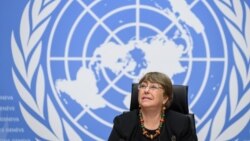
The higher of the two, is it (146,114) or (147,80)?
(147,80)

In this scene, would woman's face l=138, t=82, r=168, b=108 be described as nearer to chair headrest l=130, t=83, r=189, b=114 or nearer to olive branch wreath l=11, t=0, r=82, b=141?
chair headrest l=130, t=83, r=189, b=114

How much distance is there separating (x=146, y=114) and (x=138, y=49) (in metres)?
0.90

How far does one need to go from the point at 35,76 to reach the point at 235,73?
1718 millimetres

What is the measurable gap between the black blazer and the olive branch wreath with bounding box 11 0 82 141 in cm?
97

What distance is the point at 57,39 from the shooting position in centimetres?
334

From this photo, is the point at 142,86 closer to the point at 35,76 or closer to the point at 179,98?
the point at 179,98

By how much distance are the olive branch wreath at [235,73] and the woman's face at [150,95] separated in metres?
0.99

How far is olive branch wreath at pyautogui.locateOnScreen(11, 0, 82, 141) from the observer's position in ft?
11.0

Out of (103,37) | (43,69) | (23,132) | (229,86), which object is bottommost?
(23,132)

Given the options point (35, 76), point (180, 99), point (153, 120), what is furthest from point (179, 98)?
point (35, 76)

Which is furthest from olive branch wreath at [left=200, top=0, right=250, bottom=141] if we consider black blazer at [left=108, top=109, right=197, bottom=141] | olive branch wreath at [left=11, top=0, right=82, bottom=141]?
olive branch wreath at [left=11, top=0, right=82, bottom=141]

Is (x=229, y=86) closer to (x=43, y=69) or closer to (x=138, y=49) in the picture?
(x=138, y=49)

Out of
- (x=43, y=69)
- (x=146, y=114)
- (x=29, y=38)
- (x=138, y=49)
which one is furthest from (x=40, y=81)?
(x=146, y=114)

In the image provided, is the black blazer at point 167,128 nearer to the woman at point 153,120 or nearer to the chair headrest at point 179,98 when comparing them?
the woman at point 153,120
